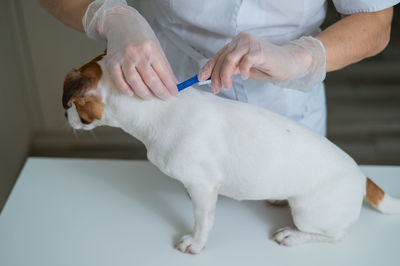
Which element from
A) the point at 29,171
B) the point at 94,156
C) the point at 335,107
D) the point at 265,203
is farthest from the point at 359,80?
the point at 29,171

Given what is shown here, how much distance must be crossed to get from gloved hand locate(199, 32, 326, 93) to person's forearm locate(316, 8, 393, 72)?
1.7 inches

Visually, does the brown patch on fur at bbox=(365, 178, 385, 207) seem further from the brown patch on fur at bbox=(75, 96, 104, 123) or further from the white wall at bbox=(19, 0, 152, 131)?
the white wall at bbox=(19, 0, 152, 131)

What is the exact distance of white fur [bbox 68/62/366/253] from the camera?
2.75ft

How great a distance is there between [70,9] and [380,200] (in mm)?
844

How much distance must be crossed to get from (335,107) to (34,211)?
1872 mm

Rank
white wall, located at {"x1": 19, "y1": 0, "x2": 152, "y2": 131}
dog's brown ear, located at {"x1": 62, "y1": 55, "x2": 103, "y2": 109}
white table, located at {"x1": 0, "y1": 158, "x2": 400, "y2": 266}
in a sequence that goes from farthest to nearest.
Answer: white wall, located at {"x1": 19, "y1": 0, "x2": 152, "y2": 131}, white table, located at {"x1": 0, "y1": 158, "x2": 400, "y2": 266}, dog's brown ear, located at {"x1": 62, "y1": 55, "x2": 103, "y2": 109}


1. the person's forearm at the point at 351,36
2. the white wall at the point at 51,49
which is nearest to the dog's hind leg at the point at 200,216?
the person's forearm at the point at 351,36

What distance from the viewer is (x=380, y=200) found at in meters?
0.99

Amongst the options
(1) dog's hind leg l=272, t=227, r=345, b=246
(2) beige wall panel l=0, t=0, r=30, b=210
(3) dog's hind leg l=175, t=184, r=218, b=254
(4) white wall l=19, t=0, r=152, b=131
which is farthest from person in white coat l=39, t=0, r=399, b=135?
(2) beige wall panel l=0, t=0, r=30, b=210

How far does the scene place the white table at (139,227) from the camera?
926mm

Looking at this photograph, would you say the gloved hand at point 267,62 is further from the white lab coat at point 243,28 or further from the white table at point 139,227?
the white table at point 139,227

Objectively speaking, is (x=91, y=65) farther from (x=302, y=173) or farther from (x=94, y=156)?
(x=94, y=156)

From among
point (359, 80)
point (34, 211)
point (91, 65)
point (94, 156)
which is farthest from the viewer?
point (359, 80)

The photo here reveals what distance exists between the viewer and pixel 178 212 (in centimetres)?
105
